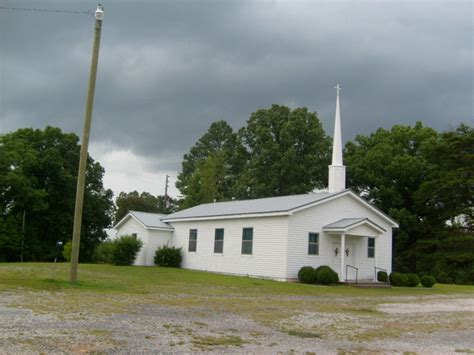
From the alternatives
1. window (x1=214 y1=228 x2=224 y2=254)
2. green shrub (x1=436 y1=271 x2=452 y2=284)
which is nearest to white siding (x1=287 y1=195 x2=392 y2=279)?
window (x1=214 y1=228 x2=224 y2=254)

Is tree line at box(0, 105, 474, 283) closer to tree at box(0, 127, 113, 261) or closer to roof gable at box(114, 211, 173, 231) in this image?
tree at box(0, 127, 113, 261)

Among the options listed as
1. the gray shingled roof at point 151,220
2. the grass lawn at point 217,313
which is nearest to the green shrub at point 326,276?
the grass lawn at point 217,313

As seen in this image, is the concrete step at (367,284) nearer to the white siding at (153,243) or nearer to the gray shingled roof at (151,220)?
the white siding at (153,243)

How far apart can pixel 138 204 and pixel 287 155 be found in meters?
25.8

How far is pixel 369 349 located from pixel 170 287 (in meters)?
11.5

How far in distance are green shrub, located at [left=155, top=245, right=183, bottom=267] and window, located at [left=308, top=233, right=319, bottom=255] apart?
35.2 feet

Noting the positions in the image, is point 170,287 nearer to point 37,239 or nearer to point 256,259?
point 256,259

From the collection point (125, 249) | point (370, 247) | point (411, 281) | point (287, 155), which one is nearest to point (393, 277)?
point (411, 281)

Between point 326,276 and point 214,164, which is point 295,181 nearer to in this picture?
point 214,164

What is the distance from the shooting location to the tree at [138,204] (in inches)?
2707

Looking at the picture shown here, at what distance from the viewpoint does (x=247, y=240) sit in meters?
28.5

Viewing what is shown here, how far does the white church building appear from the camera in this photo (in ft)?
86.0

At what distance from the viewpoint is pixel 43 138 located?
50344 millimetres

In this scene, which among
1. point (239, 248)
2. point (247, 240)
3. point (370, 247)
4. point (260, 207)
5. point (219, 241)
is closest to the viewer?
point (247, 240)
